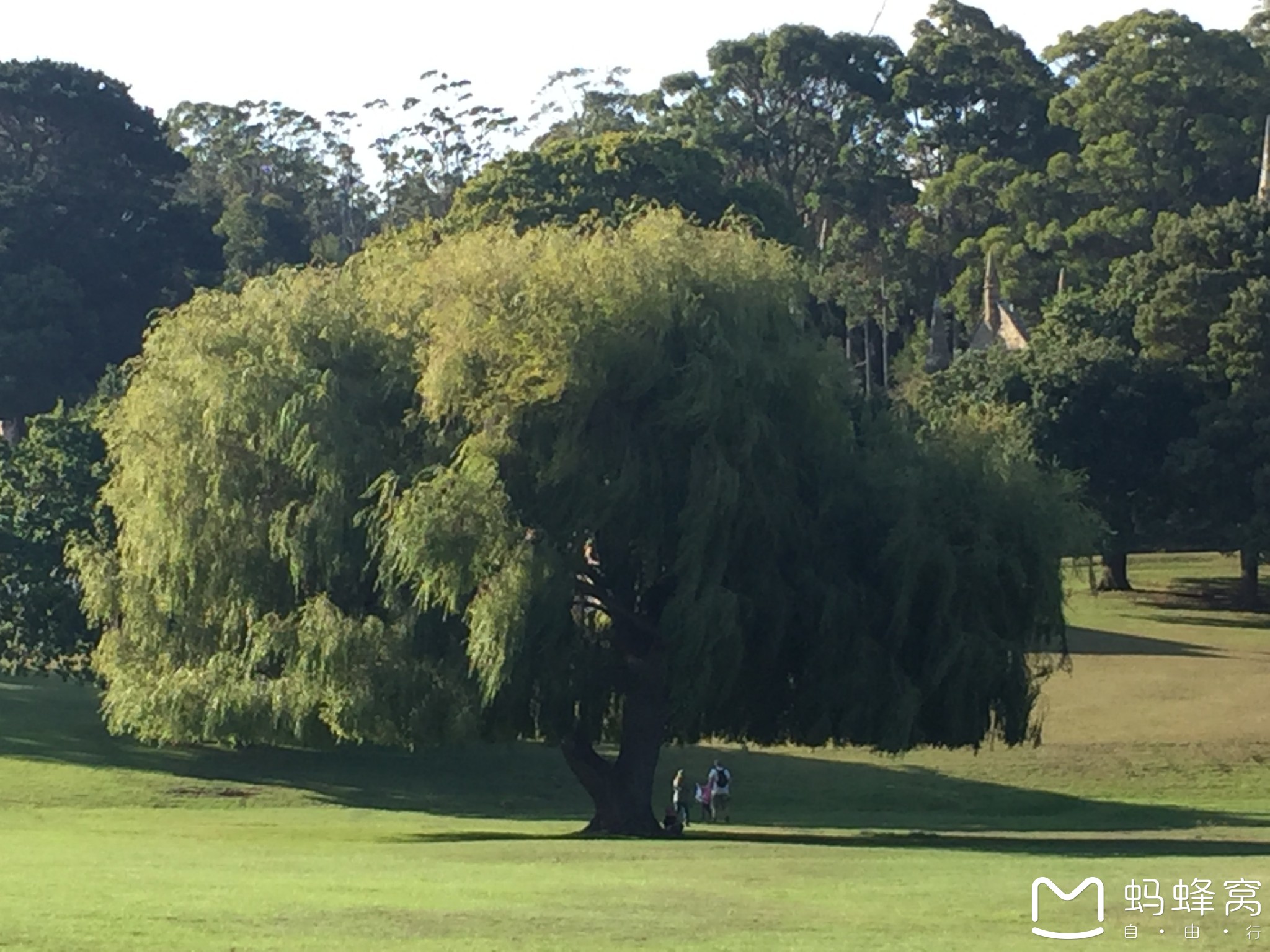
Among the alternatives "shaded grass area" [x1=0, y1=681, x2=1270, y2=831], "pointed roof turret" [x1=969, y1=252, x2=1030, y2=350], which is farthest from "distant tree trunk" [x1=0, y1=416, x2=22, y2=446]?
"pointed roof turret" [x1=969, y1=252, x2=1030, y2=350]

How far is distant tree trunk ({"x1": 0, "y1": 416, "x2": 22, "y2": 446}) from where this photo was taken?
7931 cm

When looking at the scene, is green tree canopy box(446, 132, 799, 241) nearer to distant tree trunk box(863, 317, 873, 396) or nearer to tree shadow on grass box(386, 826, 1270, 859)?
distant tree trunk box(863, 317, 873, 396)

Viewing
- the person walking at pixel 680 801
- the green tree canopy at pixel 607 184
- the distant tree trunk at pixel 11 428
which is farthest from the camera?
the distant tree trunk at pixel 11 428

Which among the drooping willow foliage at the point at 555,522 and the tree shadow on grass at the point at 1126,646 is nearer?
the drooping willow foliage at the point at 555,522

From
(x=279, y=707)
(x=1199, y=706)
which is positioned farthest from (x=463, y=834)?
(x=1199, y=706)

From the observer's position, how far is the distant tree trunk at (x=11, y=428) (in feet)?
260

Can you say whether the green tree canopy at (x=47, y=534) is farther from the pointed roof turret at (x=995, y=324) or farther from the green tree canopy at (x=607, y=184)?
the pointed roof turret at (x=995, y=324)

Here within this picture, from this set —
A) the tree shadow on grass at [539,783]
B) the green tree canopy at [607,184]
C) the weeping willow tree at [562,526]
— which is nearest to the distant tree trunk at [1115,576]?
the green tree canopy at [607,184]

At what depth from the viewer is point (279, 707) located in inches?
1107

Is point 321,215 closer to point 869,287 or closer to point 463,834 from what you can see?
point 869,287

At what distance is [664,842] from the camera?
2870 centimetres
